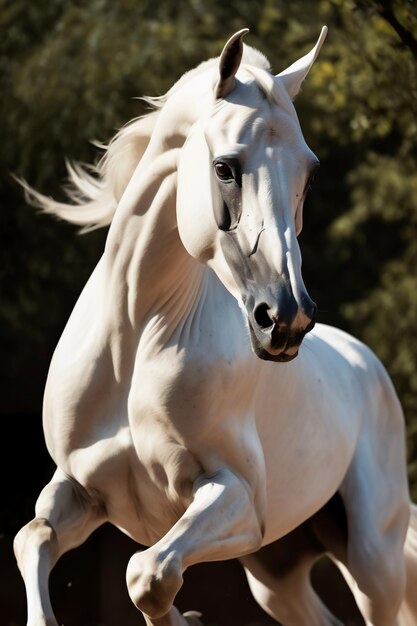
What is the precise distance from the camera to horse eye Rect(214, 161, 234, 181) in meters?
3.94

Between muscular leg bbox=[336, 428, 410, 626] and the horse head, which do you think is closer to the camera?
the horse head

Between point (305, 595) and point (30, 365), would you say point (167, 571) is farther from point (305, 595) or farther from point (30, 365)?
point (30, 365)

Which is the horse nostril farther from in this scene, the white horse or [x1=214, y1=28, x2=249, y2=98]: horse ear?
[x1=214, y1=28, x2=249, y2=98]: horse ear

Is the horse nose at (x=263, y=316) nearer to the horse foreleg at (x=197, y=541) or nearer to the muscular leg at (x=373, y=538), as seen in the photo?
the horse foreleg at (x=197, y=541)

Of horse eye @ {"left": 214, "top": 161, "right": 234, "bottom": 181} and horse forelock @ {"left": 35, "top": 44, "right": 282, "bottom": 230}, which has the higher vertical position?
horse eye @ {"left": 214, "top": 161, "right": 234, "bottom": 181}

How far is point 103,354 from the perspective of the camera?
4.55m

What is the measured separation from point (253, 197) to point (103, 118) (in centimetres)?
690

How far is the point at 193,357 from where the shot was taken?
14.4 ft

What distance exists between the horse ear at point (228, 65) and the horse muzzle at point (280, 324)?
65 centimetres

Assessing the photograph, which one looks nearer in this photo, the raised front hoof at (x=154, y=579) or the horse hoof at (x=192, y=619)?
the raised front hoof at (x=154, y=579)

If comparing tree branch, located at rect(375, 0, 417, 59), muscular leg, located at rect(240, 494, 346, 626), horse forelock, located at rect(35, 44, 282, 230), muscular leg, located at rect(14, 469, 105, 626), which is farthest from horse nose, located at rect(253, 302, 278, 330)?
tree branch, located at rect(375, 0, 417, 59)

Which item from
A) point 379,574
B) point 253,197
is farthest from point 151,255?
point 379,574

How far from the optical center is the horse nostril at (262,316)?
3.80m

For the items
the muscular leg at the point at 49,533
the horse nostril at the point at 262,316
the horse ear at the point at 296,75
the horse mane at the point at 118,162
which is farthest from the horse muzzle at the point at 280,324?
the muscular leg at the point at 49,533
